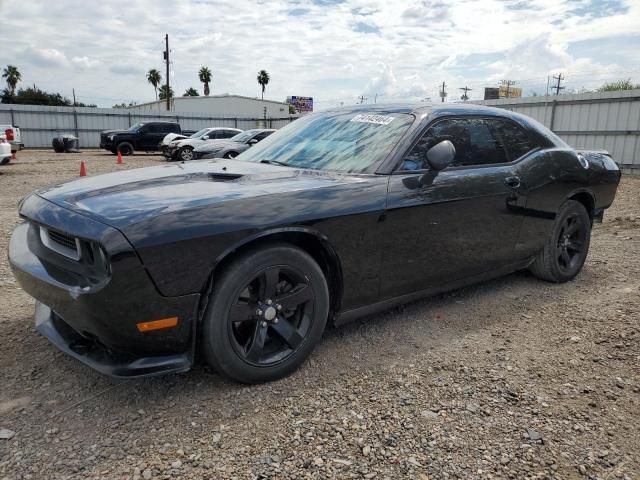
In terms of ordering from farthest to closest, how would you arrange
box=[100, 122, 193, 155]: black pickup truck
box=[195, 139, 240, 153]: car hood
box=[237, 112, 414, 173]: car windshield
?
box=[100, 122, 193, 155]: black pickup truck
box=[195, 139, 240, 153]: car hood
box=[237, 112, 414, 173]: car windshield

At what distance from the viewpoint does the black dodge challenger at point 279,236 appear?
224cm

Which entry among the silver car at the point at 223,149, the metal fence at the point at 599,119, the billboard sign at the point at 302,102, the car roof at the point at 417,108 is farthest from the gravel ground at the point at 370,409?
the billboard sign at the point at 302,102

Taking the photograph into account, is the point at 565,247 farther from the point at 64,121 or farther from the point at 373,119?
the point at 64,121

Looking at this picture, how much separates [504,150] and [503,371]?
5.74 feet

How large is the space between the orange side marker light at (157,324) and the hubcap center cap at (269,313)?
0.46 meters

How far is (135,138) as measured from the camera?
23.5 meters

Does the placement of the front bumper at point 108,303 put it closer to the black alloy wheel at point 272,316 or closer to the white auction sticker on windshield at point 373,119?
the black alloy wheel at point 272,316

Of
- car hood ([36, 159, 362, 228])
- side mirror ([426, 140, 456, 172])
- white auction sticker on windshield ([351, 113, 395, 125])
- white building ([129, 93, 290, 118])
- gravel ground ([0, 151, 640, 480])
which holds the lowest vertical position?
gravel ground ([0, 151, 640, 480])

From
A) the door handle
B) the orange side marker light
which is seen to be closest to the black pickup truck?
the door handle

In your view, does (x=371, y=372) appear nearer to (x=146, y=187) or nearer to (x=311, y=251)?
(x=311, y=251)

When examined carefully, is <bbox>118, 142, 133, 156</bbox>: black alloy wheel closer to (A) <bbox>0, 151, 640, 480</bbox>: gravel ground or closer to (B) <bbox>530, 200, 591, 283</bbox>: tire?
(A) <bbox>0, 151, 640, 480</bbox>: gravel ground

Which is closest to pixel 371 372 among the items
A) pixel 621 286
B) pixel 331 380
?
pixel 331 380

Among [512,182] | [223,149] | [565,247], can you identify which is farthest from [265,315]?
[223,149]

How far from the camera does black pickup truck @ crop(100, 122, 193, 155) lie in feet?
A: 76.1
